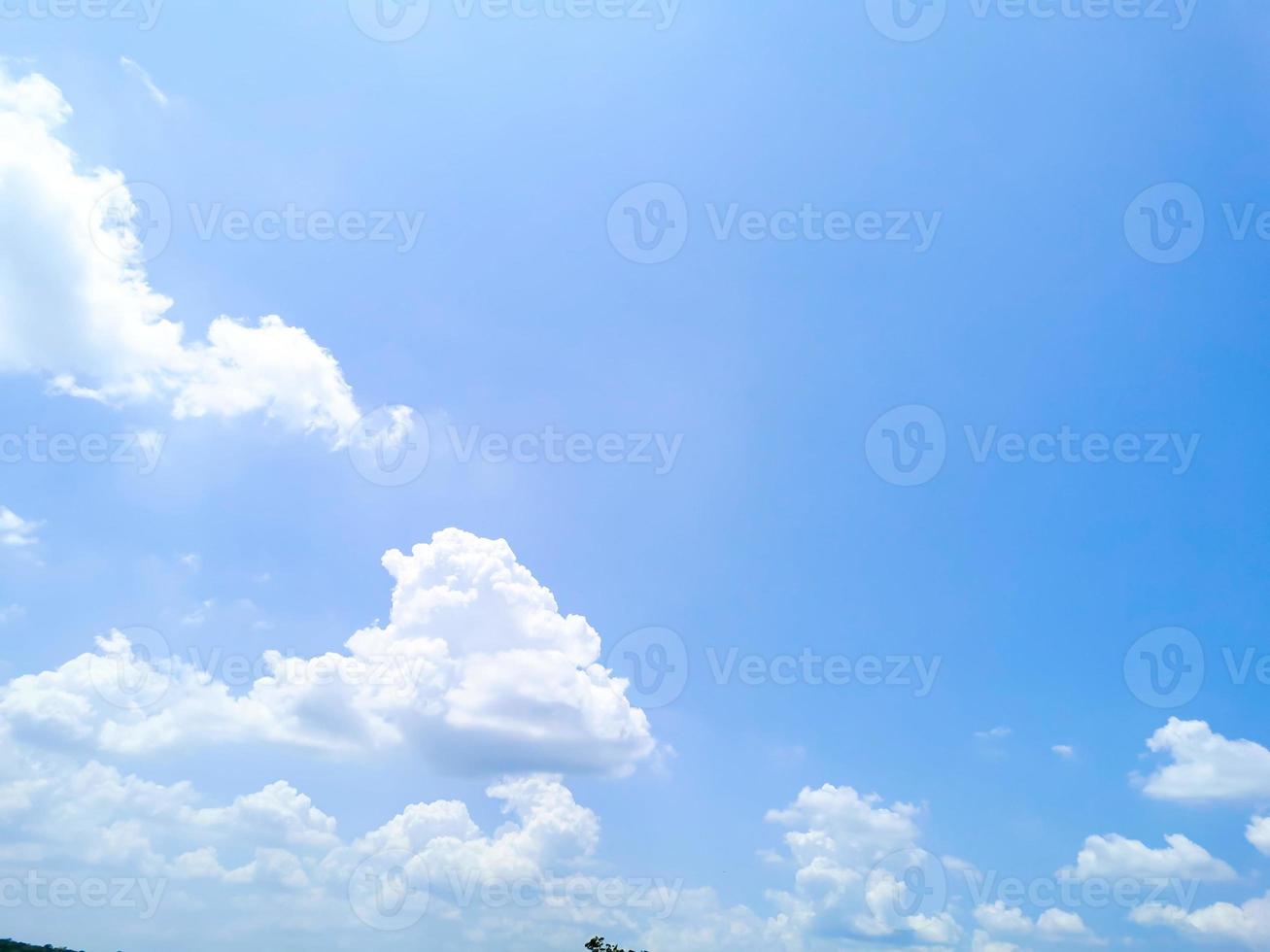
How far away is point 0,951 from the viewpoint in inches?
7849

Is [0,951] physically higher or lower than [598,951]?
lower

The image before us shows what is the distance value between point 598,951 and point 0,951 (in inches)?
7339

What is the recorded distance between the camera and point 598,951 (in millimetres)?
109812

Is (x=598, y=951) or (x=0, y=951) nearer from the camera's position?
(x=598, y=951)
